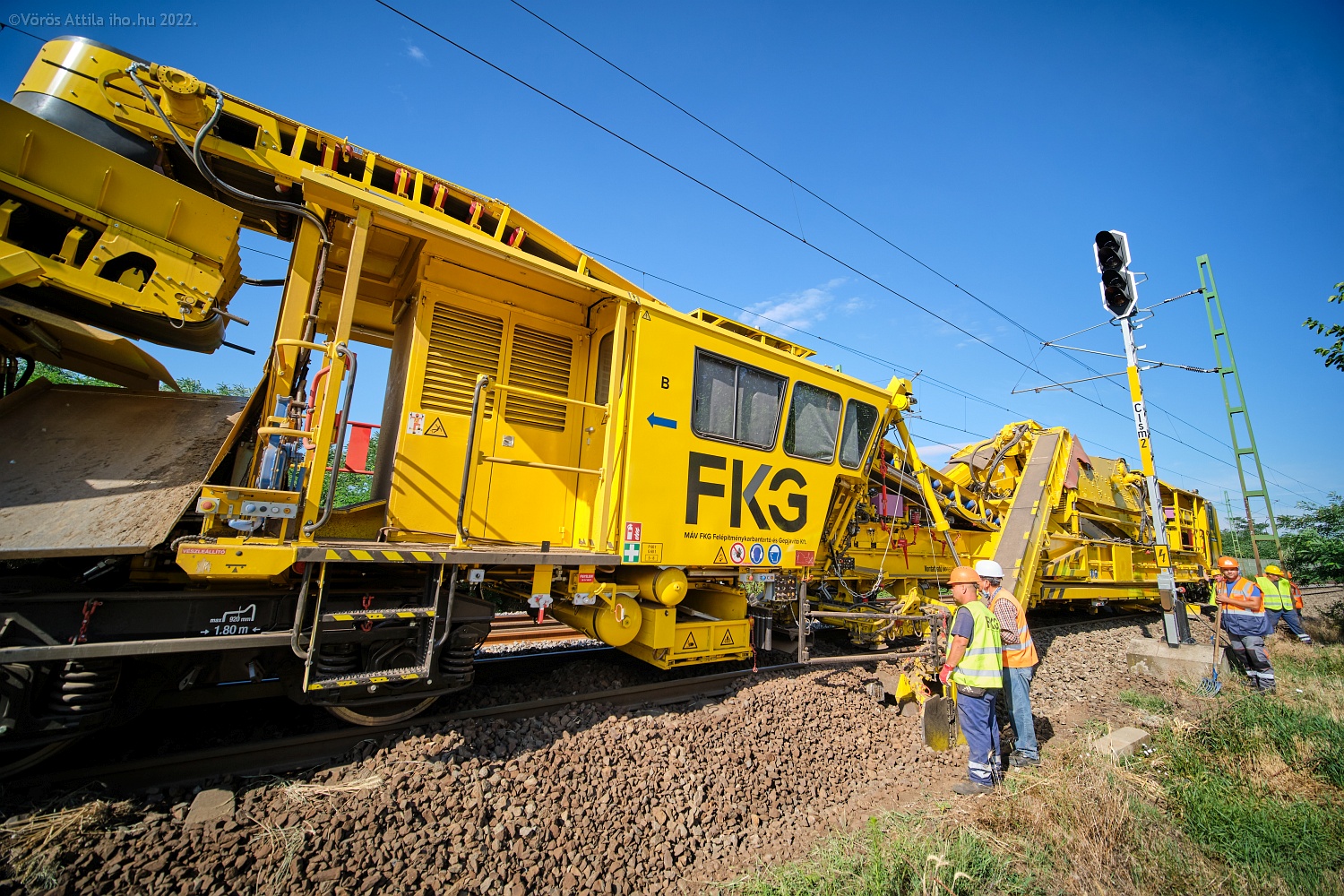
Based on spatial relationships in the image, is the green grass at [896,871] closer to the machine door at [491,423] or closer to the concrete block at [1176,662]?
the machine door at [491,423]

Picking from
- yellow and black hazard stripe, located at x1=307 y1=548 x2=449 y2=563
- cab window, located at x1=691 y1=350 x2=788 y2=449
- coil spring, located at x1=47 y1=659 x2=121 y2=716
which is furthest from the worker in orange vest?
coil spring, located at x1=47 y1=659 x2=121 y2=716

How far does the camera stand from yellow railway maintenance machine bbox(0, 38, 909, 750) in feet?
10.8

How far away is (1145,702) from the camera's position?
625 cm

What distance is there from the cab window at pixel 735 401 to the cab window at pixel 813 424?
0.74 feet

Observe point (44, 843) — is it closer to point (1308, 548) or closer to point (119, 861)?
point (119, 861)

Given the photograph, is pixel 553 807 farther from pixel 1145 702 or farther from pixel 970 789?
pixel 1145 702

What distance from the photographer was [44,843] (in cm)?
266

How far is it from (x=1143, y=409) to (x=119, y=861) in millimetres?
12057

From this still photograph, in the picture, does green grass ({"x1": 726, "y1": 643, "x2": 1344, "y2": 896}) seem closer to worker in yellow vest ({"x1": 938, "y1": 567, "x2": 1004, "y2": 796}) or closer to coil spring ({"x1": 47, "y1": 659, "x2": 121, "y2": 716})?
worker in yellow vest ({"x1": 938, "y1": 567, "x2": 1004, "y2": 796})

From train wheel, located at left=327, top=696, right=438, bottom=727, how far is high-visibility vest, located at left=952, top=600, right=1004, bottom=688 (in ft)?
13.4

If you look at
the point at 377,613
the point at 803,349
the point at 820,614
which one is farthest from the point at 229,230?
the point at 820,614

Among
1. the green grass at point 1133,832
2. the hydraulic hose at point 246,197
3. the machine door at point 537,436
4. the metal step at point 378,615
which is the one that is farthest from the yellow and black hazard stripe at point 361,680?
the green grass at point 1133,832

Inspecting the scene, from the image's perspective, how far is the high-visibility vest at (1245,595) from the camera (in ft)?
24.5

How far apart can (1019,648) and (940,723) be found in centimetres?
96
